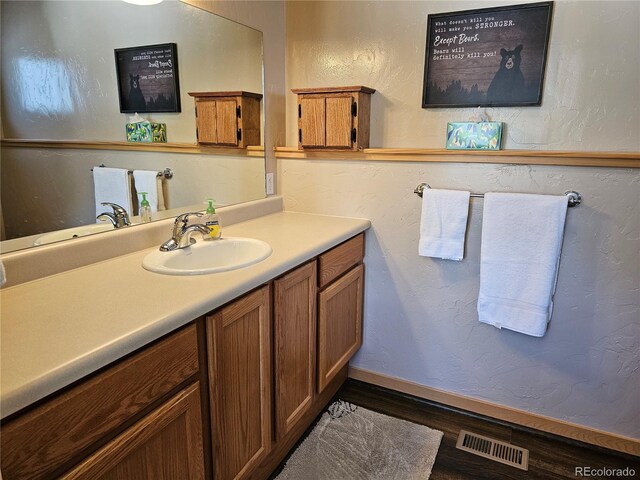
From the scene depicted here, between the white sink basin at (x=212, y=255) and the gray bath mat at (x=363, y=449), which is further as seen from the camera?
the gray bath mat at (x=363, y=449)

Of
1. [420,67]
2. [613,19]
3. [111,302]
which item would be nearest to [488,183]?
[420,67]

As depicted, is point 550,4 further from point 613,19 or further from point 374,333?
point 374,333

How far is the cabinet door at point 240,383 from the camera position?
118cm

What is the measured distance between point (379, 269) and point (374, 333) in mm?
350

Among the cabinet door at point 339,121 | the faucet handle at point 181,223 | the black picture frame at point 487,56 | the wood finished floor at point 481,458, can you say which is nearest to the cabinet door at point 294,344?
the wood finished floor at point 481,458

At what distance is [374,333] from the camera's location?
88.5 inches

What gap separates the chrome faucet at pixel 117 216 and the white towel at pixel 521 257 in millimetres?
1402

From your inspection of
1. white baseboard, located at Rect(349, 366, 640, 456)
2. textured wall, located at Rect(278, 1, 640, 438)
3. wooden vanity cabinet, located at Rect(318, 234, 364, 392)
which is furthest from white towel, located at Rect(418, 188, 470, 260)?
white baseboard, located at Rect(349, 366, 640, 456)

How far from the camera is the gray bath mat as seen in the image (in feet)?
5.53

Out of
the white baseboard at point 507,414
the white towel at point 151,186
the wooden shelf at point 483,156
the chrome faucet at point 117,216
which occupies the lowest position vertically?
the white baseboard at point 507,414

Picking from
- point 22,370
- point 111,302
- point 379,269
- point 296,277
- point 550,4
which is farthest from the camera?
point 379,269

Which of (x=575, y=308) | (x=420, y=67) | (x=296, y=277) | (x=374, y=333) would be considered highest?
(x=420, y=67)

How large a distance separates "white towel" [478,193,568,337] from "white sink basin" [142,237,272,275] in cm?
95

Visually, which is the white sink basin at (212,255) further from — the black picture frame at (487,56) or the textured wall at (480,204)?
the black picture frame at (487,56)
